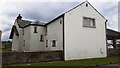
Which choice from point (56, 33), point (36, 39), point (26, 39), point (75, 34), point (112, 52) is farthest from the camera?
point (26, 39)

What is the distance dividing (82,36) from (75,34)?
3.95 feet

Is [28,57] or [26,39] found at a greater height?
[26,39]

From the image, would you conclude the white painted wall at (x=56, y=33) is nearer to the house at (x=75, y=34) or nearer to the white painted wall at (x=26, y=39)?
the house at (x=75, y=34)

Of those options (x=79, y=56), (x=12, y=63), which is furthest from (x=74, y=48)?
(x=12, y=63)

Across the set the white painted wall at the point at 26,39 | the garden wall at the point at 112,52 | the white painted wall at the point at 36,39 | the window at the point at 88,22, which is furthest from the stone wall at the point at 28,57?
the white painted wall at the point at 26,39

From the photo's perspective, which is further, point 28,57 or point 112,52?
point 112,52

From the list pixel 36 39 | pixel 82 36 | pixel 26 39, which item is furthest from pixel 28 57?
pixel 26 39

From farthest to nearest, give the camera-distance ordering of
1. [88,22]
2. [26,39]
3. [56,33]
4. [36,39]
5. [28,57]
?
1. [26,39]
2. [36,39]
3. [88,22]
4. [56,33]
5. [28,57]

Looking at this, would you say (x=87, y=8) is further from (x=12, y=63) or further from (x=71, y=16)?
(x=12, y=63)

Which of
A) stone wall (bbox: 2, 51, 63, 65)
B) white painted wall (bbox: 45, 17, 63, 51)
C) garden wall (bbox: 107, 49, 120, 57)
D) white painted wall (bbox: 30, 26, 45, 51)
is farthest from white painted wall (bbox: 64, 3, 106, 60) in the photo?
white painted wall (bbox: 30, 26, 45, 51)

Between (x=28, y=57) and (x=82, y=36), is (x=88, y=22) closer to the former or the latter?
(x=82, y=36)

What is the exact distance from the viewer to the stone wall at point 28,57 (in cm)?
1927

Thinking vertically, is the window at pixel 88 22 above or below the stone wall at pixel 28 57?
above

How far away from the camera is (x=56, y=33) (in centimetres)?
2656
